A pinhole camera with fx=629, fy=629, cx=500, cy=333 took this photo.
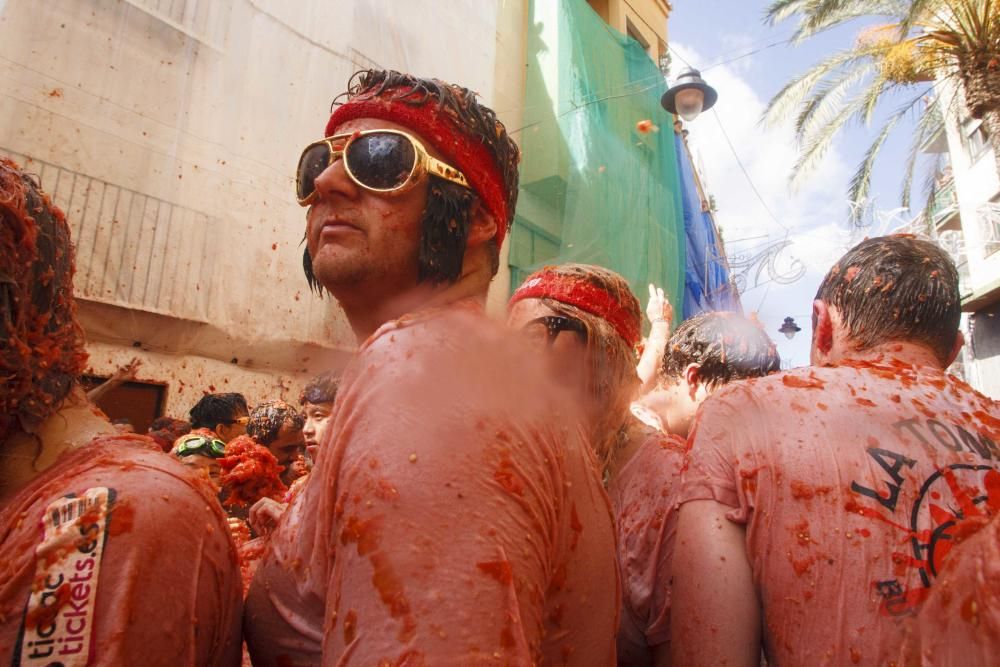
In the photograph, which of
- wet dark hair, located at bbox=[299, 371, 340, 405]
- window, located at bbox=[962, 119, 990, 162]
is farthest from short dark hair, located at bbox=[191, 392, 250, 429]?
window, located at bbox=[962, 119, 990, 162]

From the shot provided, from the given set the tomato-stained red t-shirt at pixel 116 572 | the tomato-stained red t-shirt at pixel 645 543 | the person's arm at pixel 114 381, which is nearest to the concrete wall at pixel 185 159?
the person's arm at pixel 114 381

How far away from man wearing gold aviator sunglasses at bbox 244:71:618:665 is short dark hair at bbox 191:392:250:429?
4.55 meters

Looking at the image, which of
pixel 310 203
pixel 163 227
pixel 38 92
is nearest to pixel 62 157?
pixel 38 92

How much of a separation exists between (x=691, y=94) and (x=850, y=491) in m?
8.20

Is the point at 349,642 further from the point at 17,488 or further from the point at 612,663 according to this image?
the point at 17,488

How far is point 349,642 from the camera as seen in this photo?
887 millimetres

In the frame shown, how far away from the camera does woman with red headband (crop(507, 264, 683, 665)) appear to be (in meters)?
2.12

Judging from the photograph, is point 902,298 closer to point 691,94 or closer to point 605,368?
point 605,368

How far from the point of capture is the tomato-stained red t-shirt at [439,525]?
34.4 inches

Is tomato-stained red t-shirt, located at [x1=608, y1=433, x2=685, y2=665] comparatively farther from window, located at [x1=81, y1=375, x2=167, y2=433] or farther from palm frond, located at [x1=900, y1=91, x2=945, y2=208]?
palm frond, located at [x1=900, y1=91, x2=945, y2=208]

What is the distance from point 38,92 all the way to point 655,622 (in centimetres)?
702

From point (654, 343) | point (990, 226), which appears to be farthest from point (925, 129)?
point (654, 343)

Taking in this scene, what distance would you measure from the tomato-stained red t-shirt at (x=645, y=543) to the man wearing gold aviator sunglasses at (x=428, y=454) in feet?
2.82

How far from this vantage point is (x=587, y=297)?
2533 millimetres
